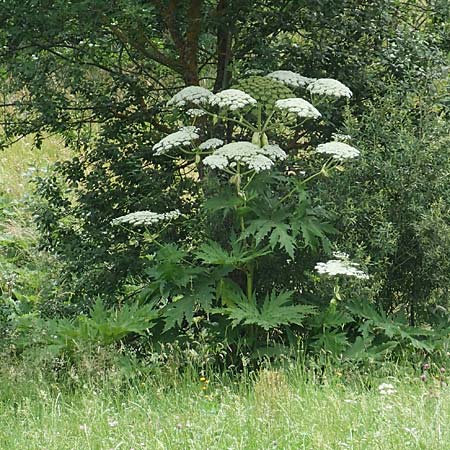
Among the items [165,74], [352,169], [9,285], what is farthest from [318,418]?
[9,285]

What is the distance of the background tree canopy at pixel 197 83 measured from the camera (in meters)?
6.70

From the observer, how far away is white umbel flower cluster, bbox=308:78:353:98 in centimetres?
618

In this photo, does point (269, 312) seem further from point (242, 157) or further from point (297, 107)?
point (297, 107)

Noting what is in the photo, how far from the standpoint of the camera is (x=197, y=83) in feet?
25.4

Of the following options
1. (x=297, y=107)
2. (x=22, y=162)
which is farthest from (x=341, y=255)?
(x=22, y=162)

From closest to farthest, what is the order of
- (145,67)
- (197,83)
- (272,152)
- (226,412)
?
(226,412), (272,152), (197,83), (145,67)

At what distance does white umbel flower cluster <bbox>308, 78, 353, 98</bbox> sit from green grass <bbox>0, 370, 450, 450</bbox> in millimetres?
1778

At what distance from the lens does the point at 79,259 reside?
313 inches

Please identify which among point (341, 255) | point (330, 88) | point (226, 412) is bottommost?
point (226, 412)

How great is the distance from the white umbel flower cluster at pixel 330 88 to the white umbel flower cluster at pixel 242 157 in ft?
1.89

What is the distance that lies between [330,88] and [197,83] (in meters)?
1.78

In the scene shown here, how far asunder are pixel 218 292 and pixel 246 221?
1.60 ft

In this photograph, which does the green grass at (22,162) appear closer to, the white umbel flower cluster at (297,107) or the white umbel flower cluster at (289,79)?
the white umbel flower cluster at (289,79)

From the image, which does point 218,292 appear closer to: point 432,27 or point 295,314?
point 295,314
